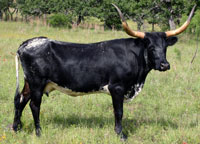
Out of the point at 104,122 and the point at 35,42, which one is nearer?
the point at 35,42

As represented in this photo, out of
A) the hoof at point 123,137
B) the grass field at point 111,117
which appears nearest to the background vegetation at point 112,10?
the grass field at point 111,117

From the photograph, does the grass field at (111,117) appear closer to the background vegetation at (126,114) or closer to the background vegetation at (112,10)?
the background vegetation at (126,114)

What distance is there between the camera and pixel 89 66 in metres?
4.67

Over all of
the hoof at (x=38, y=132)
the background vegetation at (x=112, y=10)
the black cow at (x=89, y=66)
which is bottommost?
the background vegetation at (x=112, y=10)

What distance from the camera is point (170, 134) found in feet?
15.5

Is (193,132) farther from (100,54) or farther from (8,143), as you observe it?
(8,143)

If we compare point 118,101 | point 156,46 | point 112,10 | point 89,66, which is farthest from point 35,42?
point 112,10

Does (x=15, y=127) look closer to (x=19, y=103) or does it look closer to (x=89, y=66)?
(x=19, y=103)

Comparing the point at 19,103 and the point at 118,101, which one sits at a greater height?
the point at 118,101

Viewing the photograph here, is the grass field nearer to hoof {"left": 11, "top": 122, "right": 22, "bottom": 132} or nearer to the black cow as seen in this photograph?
hoof {"left": 11, "top": 122, "right": 22, "bottom": 132}

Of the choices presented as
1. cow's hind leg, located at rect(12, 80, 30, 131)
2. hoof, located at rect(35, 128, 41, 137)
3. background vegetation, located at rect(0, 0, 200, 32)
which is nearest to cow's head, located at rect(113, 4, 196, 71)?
cow's hind leg, located at rect(12, 80, 30, 131)

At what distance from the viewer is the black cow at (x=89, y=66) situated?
4.59 m

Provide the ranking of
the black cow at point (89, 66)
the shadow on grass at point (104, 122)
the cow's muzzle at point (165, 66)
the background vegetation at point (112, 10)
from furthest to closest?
the background vegetation at point (112, 10), the shadow on grass at point (104, 122), the black cow at point (89, 66), the cow's muzzle at point (165, 66)

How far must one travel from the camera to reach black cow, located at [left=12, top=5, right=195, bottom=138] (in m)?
4.59
